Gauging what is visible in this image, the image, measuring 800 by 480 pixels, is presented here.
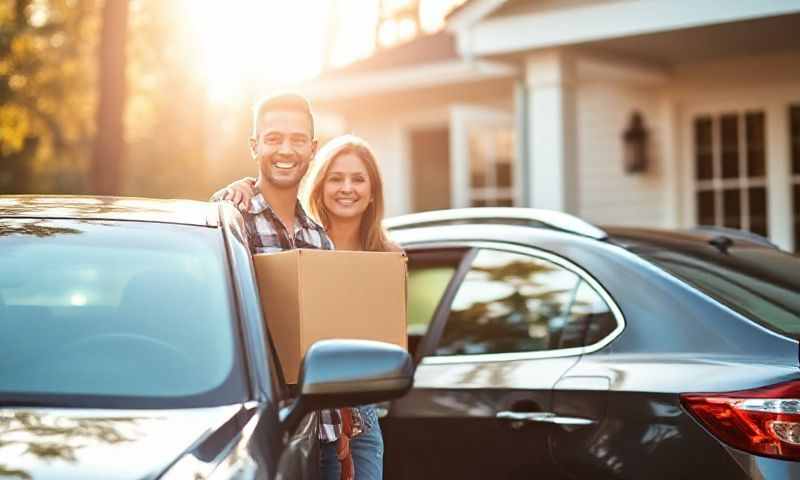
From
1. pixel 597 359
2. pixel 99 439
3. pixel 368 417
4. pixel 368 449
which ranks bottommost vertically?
pixel 368 449

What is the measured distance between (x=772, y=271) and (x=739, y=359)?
3.27ft

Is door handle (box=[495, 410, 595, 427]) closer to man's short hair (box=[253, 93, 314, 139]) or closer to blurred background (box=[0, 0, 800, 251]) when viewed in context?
man's short hair (box=[253, 93, 314, 139])

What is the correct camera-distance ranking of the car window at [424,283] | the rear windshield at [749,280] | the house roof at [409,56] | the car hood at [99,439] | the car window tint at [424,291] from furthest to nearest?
the house roof at [409,56], the car window tint at [424,291], the car window at [424,283], the rear windshield at [749,280], the car hood at [99,439]

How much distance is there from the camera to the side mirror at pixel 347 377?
3.09m

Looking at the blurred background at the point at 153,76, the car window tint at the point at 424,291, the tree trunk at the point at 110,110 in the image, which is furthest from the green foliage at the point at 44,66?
the car window tint at the point at 424,291

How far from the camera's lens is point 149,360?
10.7 feet

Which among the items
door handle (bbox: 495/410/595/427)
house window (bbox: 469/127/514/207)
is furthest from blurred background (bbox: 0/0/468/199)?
door handle (bbox: 495/410/595/427)

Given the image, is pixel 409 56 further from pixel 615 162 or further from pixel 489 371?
pixel 489 371

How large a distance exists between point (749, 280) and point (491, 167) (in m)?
9.91

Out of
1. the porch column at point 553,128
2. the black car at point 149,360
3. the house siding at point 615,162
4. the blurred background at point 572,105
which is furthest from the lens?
the house siding at point 615,162

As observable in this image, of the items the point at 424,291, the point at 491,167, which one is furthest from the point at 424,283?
the point at 491,167

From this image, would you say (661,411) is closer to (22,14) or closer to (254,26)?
(22,14)

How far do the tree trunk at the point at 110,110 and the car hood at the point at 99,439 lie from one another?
16.4 meters

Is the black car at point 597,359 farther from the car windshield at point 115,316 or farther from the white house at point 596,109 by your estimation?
the white house at point 596,109
